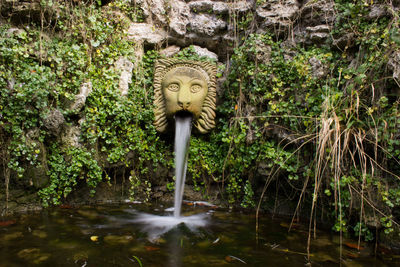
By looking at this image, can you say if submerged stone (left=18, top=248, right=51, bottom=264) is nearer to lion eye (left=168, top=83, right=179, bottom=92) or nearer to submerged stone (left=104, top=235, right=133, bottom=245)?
submerged stone (left=104, top=235, right=133, bottom=245)

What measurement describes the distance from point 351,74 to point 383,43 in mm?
356

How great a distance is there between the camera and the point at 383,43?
2.45 metres

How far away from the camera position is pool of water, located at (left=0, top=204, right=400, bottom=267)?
184 centimetres

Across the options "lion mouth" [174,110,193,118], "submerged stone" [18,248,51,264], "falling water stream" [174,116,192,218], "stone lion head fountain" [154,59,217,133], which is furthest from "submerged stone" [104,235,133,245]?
"lion mouth" [174,110,193,118]

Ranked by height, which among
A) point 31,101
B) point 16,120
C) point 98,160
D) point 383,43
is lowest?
point 98,160

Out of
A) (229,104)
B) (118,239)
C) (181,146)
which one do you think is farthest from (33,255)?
(229,104)

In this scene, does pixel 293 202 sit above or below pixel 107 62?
below

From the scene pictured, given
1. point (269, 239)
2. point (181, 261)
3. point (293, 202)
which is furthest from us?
point (293, 202)

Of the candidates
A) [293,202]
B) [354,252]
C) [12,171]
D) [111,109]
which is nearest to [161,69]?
[111,109]

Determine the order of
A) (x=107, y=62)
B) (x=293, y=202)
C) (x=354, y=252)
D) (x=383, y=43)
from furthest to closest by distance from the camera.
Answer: (x=107, y=62), (x=293, y=202), (x=383, y=43), (x=354, y=252)

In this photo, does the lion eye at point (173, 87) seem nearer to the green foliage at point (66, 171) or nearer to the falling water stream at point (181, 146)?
the falling water stream at point (181, 146)

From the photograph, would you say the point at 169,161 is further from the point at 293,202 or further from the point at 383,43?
the point at 383,43

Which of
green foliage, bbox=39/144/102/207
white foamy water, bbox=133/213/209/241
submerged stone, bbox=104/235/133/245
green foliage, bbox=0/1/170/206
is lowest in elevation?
submerged stone, bbox=104/235/133/245

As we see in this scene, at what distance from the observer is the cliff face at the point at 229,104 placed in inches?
92.5
